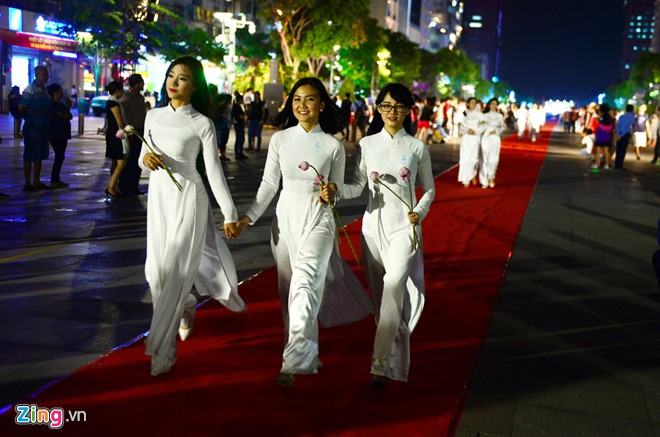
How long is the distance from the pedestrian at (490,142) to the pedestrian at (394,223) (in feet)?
38.4

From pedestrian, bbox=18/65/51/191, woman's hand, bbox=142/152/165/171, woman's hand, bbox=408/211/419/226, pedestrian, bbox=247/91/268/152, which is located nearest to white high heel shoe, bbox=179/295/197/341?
woman's hand, bbox=142/152/165/171

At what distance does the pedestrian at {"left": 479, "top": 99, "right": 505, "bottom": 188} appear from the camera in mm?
16422

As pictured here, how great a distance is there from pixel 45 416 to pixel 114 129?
349 inches

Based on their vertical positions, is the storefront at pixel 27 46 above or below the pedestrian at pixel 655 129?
above

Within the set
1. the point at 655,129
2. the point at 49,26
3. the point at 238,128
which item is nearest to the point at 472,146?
the point at 238,128

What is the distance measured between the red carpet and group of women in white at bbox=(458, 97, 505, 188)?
9.59 metres

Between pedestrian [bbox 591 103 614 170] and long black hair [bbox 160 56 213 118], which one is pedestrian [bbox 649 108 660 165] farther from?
long black hair [bbox 160 56 213 118]

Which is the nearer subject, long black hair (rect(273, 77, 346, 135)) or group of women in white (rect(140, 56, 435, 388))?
group of women in white (rect(140, 56, 435, 388))

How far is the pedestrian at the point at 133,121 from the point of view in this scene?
12.0 m

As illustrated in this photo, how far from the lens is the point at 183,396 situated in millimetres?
4426

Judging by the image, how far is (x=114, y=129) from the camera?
12.4 m

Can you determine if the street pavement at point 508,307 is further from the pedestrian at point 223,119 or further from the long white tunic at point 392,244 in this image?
the pedestrian at point 223,119

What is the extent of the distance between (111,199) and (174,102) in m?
7.58

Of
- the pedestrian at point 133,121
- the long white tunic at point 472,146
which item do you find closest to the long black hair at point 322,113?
the pedestrian at point 133,121
